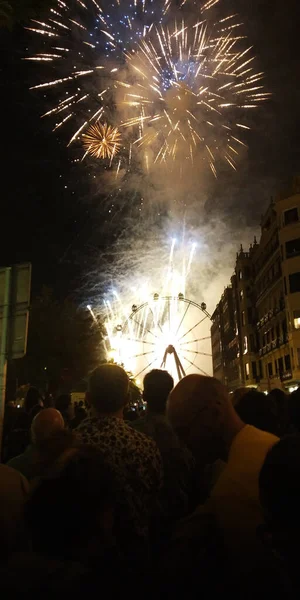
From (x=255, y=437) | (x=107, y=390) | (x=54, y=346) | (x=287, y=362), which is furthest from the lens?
(x=287, y=362)

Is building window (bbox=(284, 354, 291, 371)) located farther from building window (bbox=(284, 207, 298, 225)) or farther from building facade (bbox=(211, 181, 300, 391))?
building window (bbox=(284, 207, 298, 225))

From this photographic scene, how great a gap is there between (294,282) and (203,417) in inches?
1706

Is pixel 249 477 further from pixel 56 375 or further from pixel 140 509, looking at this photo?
pixel 56 375

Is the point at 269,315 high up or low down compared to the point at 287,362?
up

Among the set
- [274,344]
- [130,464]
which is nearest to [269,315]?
[274,344]

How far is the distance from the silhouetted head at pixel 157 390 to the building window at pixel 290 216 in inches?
1673

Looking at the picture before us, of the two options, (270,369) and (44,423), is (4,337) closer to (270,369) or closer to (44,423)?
(44,423)

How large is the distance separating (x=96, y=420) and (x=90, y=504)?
137 cm

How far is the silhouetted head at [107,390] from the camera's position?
9.91ft

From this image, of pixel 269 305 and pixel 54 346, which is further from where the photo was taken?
pixel 269 305

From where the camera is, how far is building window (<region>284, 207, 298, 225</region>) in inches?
1724

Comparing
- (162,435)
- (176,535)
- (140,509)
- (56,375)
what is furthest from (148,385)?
(56,375)

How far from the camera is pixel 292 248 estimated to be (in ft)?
144

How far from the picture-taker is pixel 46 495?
1545 mm
